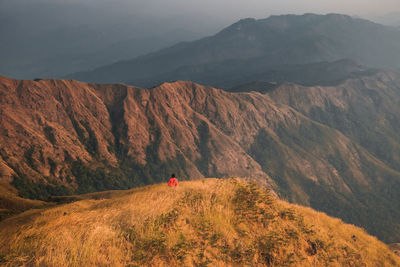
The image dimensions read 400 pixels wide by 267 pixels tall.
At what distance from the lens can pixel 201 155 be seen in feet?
613

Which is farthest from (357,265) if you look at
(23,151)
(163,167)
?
(163,167)

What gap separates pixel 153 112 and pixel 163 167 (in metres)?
41.6

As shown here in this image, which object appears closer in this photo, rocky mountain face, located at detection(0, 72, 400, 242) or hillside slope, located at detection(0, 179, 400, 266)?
hillside slope, located at detection(0, 179, 400, 266)

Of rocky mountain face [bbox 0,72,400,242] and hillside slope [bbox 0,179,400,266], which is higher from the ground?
hillside slope [bbox 0,179,400,266]

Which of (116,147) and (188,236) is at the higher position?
(188,236)

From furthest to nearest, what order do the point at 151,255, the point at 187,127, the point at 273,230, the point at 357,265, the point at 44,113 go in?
the point at 187,127, the point at 44,113, the point at 357,265, the point at 273,230, the point at 151,255

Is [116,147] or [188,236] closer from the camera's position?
[188,236]

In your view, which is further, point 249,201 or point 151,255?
point 249,201

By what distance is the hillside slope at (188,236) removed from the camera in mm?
8469

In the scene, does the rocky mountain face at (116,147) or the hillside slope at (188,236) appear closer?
the hillside slope at (188,236)

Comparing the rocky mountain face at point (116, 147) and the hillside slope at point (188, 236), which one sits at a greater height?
the hillside slope at point (188, 236)

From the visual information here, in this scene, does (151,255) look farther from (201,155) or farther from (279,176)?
(279,176)

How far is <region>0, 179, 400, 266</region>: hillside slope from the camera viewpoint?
8.47 m

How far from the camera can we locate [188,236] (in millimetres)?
10352
